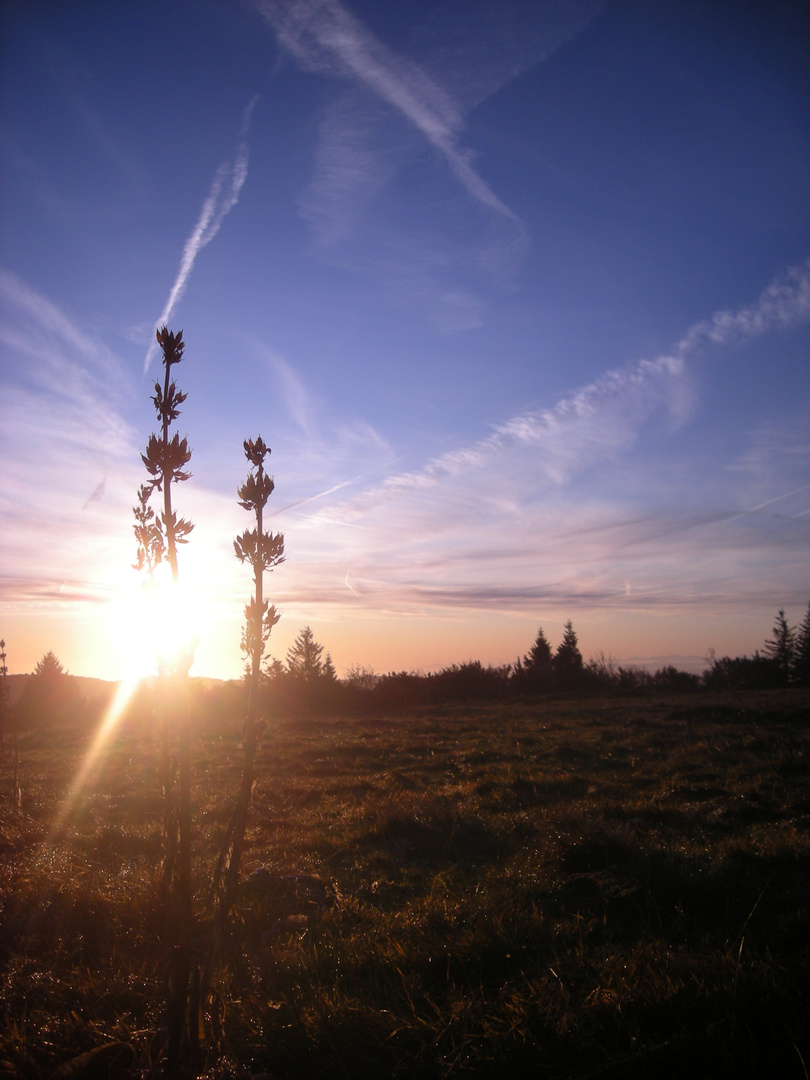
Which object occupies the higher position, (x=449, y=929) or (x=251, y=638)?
(x=251, y=638)

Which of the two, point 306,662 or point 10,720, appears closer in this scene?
point 10,720

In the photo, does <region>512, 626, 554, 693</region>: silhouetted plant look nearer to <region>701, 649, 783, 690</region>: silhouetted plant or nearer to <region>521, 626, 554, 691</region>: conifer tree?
<region>521, 626, 554, 691</region>: conifer tree

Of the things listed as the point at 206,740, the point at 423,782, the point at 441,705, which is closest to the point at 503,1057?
the point at 423,782

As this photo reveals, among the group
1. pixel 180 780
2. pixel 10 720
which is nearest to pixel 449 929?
pixel 180 780

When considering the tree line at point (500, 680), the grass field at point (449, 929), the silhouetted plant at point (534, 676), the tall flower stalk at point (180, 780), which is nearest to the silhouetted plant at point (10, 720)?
the grass field at point (449, 929)

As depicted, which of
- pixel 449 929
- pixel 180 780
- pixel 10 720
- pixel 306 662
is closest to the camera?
pixel 180 780

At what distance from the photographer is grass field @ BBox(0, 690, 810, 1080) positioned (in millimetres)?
2779

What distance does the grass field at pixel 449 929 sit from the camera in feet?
9.12

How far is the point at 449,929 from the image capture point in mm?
4301

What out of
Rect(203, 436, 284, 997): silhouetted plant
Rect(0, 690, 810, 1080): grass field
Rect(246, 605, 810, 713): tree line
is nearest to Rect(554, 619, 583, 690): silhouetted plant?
Rect(246, 605, 810, 713): tree line

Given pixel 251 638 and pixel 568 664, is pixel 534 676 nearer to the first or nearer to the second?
pixel 568 664

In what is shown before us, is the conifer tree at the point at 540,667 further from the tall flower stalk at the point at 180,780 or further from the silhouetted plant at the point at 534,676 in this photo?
the tall flower stalk at the point at 180,780

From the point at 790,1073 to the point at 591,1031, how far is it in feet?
2.65

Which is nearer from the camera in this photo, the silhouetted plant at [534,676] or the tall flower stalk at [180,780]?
the tall flower stalk at [180,780]
